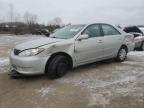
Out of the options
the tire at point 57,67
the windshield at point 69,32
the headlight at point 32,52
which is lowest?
the tire at point 57,67

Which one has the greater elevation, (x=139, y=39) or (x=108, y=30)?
(x=108, y=30)

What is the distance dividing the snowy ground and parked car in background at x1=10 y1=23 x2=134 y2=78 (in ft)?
1.03

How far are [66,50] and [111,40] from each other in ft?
6.22

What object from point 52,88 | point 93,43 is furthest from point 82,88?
point 93,43

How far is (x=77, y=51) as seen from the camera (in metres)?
5.38

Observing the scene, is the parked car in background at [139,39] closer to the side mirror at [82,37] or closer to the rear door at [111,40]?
the rear door at [111,40]

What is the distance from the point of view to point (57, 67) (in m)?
5.04

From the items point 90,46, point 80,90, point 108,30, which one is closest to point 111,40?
point 108,30

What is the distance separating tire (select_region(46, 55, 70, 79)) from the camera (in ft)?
16.2

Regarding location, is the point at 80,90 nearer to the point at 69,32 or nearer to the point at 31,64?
the point at 31,64

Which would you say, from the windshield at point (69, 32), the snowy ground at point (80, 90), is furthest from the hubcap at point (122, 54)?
the windshield at point (69, 32)

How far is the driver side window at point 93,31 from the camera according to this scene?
5.84m

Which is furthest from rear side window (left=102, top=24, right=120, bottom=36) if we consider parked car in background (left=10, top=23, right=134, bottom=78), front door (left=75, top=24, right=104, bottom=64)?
front door (left=75, top=24, right=104, bottom=64)

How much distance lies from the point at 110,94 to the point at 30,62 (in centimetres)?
194
